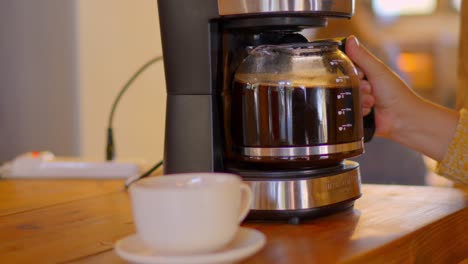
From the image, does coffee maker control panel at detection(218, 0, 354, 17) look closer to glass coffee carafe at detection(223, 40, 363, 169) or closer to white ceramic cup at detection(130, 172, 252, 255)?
glass coffee carafe at detection(223, 40, 363, 169)

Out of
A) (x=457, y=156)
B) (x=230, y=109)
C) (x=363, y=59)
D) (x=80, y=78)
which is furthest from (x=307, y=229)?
(x=80, y=78)

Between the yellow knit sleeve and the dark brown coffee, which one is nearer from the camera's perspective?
the dark brown coffee

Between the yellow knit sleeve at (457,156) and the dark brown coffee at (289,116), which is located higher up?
the dark brown coffee at (289,116)

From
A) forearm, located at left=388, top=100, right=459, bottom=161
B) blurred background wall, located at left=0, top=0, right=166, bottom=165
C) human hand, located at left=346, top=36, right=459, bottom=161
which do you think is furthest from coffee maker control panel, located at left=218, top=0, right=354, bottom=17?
blurred background wall, located at left=0, top=0, right=166, bottom=165

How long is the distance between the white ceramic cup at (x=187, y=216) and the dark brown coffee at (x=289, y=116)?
0.76ft

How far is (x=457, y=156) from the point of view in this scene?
46.0 inches

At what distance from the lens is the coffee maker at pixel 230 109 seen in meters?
0.89

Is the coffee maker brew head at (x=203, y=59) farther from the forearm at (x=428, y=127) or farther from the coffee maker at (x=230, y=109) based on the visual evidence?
the forearm at (x=428, y=127)

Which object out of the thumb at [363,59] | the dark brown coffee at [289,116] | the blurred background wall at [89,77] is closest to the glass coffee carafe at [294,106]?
the dark brown coffee at [289,116]

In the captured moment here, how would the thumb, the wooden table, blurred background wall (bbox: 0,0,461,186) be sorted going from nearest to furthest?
the wooden table → the thumb → blurred background wall (bbox: 0,0,461,186)

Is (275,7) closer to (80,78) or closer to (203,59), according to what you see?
(203,59)

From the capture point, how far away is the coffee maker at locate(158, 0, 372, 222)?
893 mm

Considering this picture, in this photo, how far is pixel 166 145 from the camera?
95cm

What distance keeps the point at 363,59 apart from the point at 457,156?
242mm
